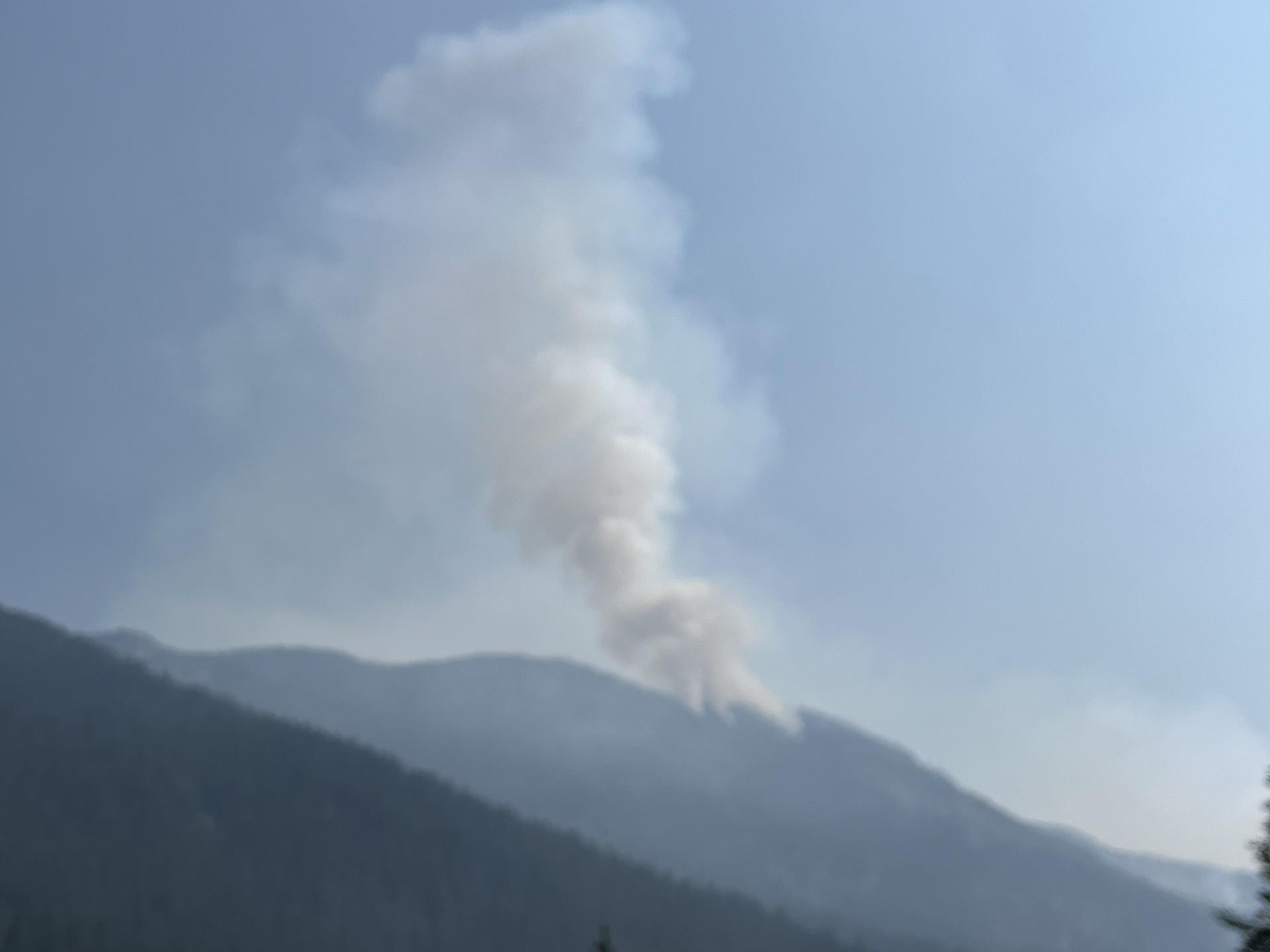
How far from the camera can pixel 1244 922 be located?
4359 cm

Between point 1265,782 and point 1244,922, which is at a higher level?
point 1265,782

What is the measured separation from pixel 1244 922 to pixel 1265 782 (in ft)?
17.8

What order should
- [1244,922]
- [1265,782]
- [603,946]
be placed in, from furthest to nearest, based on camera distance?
1. [603,946]
2. [1265,782]
3. [1244,922]

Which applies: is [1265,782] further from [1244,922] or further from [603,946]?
[603,946]

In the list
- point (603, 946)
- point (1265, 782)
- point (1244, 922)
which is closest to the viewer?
point (1244, 922)

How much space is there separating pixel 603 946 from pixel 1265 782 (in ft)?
90.2

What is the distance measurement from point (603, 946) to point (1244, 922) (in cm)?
2567

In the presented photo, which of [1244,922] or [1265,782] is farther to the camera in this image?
[1265,782]

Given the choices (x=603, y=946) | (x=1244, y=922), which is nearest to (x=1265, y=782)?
(x=1244, y=922)

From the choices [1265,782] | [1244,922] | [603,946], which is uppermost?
[1265,782]

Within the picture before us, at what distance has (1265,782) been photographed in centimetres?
4644

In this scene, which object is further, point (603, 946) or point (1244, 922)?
point (603, 946)

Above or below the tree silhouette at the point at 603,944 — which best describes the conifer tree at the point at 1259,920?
above

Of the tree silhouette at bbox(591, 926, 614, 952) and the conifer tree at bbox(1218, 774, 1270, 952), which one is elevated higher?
the conifer tree at bbox(1218, 774, 1270, 952)
